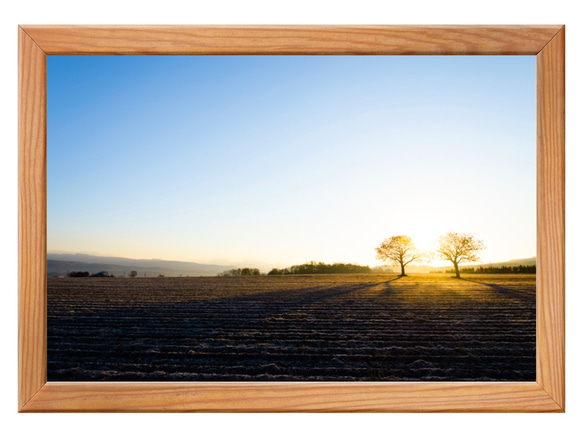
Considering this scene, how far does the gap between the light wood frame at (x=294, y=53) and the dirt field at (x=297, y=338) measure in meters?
0.58

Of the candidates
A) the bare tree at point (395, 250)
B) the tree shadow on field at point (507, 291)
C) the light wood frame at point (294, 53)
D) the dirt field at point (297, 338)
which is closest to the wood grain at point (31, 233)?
the light wood frame at point (294, 53)

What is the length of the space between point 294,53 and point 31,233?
1.81 m

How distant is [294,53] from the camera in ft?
6.98

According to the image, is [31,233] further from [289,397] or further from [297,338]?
[297,338]

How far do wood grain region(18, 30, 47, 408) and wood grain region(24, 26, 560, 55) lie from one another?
0.33m

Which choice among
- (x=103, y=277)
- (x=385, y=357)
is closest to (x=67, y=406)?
(x=385, y=357)

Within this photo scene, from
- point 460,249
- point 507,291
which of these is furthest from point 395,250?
point 507,291

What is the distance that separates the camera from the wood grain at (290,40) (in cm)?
211

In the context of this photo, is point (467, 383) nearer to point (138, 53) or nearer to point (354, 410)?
point (354, 410)

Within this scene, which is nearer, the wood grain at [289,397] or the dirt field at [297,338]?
the wood grain at [289,397]

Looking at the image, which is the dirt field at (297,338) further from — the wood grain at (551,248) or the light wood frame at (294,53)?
the light wood frame at (294,53)

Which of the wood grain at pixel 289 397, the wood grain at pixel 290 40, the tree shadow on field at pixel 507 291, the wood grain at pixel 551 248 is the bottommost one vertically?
the tree shadow on field at pixel 507 291

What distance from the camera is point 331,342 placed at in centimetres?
523

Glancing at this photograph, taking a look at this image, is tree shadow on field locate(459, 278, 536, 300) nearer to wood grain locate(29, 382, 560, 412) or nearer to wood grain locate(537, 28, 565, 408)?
wood grain locate(537, 28, 565, 408)
